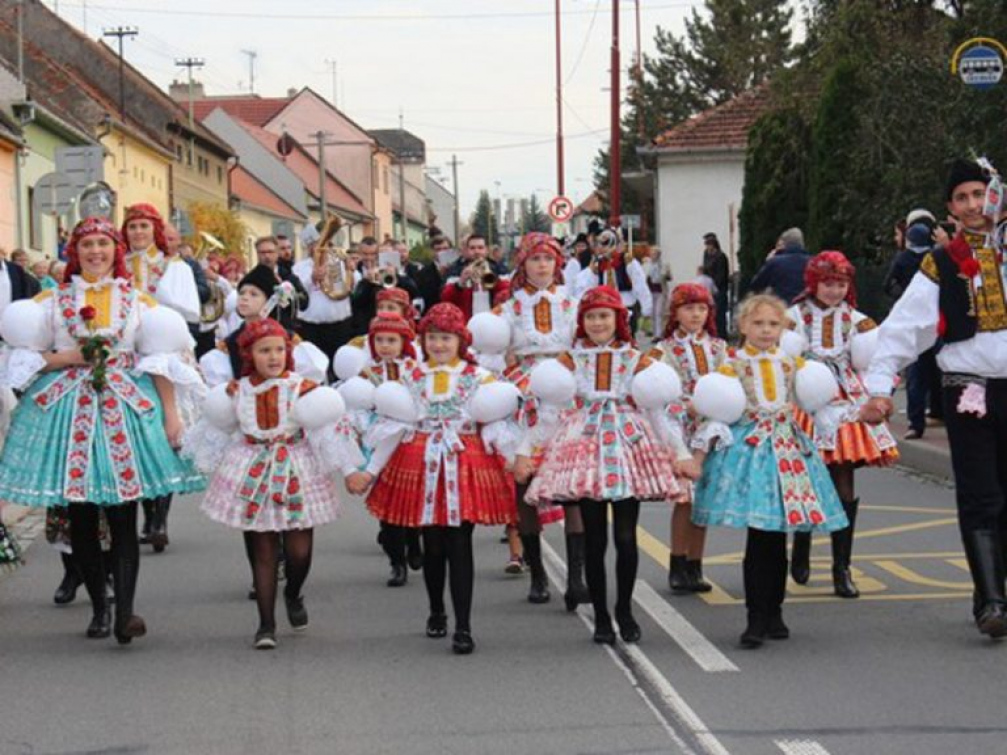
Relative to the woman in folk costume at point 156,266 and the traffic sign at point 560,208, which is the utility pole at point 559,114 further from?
the woman in folk costume at point 156,266

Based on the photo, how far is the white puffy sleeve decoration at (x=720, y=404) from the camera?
26.8 feet

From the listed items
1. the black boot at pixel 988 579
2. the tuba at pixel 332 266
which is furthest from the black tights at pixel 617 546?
the tuba at pixel 332 266

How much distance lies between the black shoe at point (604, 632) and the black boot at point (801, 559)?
202 centimetres

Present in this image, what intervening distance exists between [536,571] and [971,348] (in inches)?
106

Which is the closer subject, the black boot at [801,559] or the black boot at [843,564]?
the black boot at [843,564]

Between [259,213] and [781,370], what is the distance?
78292 mm

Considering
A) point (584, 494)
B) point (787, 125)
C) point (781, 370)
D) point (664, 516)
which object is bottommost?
point (664, 516)

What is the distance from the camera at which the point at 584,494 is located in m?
8.02

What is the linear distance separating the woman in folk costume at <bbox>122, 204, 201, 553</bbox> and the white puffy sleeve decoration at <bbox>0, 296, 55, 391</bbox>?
62.4 inches

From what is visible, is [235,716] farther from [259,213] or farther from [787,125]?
[259,213]

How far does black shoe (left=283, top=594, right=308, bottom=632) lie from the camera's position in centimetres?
873

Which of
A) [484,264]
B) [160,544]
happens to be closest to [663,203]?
[484,264]

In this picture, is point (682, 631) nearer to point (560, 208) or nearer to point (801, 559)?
point (801, 559)

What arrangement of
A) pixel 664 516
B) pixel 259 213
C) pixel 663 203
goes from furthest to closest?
pixel 259 213, pixel 663 203, pixel 664 516
